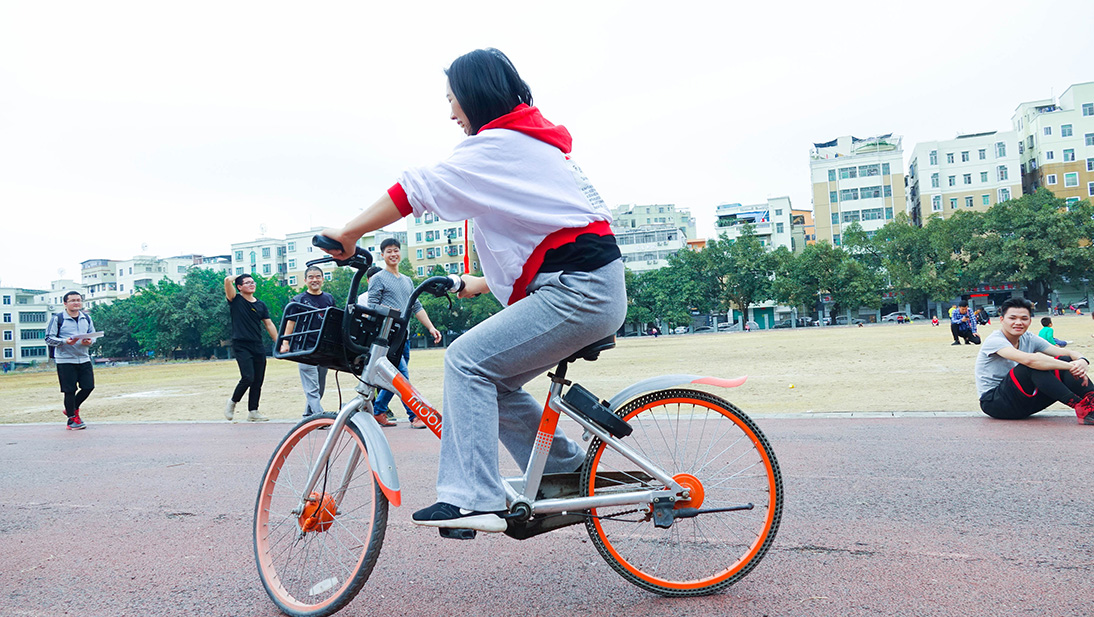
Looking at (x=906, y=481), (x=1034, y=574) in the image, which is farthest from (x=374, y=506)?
(x=906, y=481)

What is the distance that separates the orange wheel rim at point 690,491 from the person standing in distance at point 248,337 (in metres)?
8.07

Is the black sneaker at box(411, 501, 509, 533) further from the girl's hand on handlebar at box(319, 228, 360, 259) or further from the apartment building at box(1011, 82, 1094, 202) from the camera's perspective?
the apartment building at box(1011, 82, 1094, 202)

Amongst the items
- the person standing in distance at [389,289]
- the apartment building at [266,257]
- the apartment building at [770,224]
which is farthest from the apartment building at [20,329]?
the person standing in distance at [389,289]

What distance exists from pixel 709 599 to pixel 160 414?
11.3 meters

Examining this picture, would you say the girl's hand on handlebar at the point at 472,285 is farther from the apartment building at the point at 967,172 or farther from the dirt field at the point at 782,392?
the apartment building at the point at 967,172

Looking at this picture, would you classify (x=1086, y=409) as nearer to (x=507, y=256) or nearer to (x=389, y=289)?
(x=507, y=256)

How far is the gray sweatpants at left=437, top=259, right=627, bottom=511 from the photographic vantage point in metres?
2.59

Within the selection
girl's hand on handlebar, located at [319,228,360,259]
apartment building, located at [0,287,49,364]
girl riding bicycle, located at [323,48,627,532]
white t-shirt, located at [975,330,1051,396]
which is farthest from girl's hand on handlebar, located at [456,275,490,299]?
apartment building, located at [0,287,49,364]

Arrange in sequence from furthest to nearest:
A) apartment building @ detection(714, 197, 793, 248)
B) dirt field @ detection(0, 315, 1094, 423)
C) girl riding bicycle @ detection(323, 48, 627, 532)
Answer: apartment building @ detection(714, 197, 793, 248)
dirt field @ detection(0, 315, 1094, 423)
girl riding bicycle @ detection(323, 48, 627, 532)

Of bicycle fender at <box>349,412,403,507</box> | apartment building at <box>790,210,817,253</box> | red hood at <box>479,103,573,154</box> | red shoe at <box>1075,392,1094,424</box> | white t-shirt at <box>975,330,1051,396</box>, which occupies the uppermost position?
apartment building at <box>790,210,817,253</box>

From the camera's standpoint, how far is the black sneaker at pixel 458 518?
2.57 metres

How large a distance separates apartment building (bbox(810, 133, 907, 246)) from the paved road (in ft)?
309

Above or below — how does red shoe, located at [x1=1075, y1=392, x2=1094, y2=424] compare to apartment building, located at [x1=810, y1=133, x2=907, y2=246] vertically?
below

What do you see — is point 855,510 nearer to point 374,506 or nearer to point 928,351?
point 374,506
